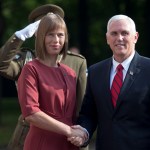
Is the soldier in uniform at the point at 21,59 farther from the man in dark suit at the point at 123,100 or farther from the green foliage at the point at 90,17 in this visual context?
the green foliage at the point at 90,17

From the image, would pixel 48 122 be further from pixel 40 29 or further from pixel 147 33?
pixel 147 33

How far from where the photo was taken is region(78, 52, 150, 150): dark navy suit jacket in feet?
14.9

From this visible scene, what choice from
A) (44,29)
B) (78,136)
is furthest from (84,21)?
(78,136)

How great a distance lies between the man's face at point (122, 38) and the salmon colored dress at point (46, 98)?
46 centimetres

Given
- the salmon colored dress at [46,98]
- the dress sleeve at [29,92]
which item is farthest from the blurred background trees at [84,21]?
the dress sleeve at [29,92]

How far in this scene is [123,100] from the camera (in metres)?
4.56

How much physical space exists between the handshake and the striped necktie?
32 cm

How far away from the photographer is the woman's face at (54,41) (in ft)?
15.3

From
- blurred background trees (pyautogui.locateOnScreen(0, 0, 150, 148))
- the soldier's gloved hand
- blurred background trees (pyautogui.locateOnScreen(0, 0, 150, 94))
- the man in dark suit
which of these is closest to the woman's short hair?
the man in dark suit

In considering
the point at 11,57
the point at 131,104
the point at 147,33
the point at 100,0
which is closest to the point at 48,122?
the point at 131,104

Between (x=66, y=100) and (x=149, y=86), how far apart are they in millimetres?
630

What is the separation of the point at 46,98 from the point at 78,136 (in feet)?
1.22

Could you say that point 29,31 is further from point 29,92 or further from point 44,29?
point 29,92

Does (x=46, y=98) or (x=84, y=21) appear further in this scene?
(x=84, y=21)
